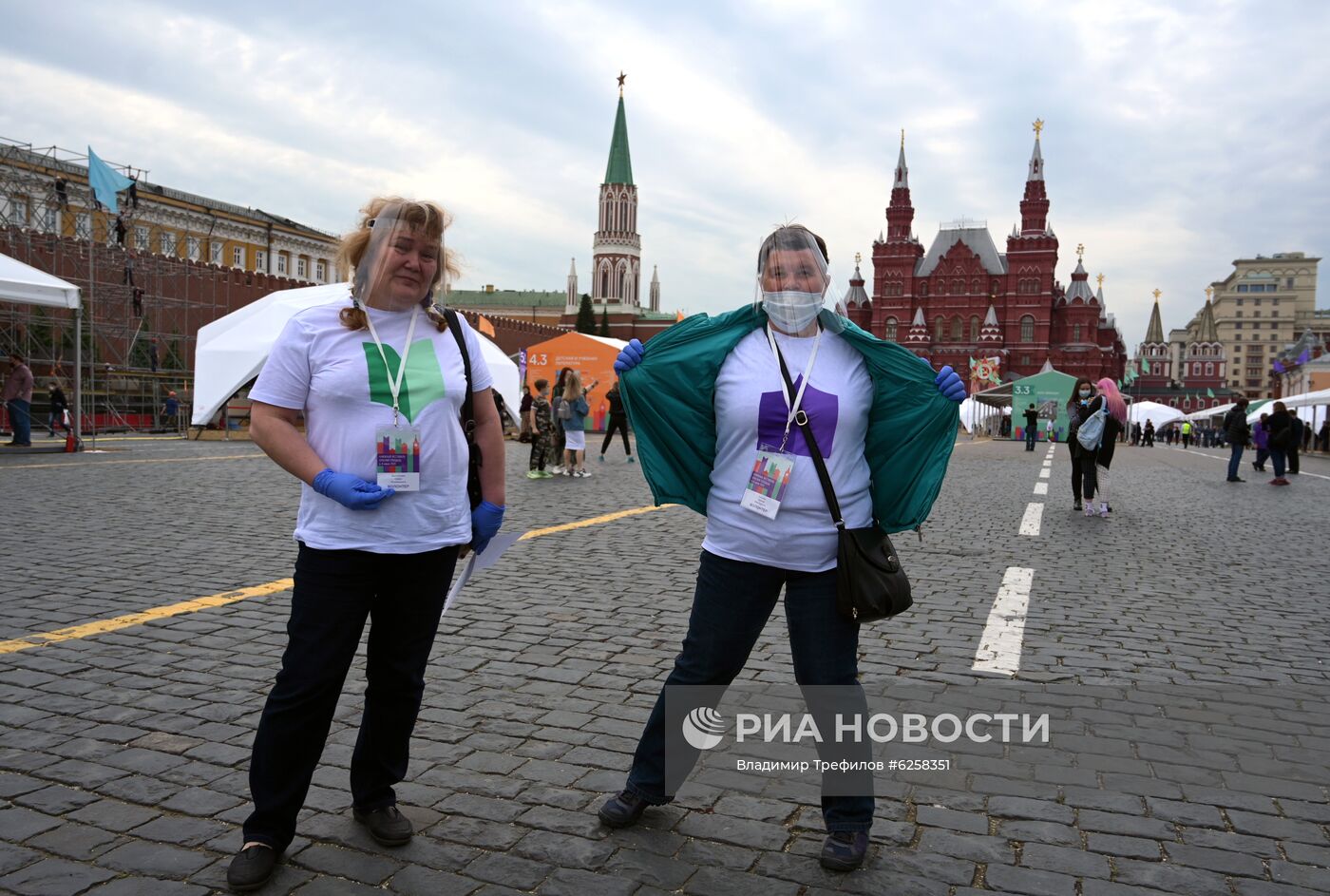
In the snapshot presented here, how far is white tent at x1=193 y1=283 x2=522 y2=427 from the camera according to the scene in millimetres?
20266

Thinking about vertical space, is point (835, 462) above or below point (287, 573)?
above

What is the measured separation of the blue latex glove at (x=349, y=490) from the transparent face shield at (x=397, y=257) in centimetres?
48

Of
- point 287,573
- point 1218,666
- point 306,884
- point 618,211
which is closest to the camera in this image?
point 306,884

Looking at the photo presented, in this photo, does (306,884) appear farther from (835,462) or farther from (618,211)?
(618,211)

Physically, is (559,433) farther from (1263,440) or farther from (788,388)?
(1263,440)

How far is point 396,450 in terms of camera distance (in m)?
2.68

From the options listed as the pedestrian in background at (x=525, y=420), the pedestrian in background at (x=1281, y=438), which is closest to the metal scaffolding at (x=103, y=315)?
the pedestrian in background at (x=525, y=420)

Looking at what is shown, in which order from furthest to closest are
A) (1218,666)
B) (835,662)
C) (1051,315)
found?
(1051,315)
(1218,666)
(835,662)

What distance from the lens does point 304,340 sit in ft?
8.77

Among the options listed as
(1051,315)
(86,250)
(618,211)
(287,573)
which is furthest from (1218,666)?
(618,211)

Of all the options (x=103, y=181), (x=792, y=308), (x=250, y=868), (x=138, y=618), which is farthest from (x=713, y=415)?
(x=103, y=181)

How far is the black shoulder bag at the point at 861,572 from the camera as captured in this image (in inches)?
108

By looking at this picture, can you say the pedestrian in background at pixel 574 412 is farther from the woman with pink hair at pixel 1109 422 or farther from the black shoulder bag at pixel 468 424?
the black shoulder bag at pixel 468 424

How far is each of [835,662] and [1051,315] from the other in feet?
330
